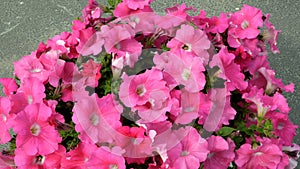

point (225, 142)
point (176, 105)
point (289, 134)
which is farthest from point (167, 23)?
point (289, 134)

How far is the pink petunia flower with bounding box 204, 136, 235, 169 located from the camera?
1238 millimetres

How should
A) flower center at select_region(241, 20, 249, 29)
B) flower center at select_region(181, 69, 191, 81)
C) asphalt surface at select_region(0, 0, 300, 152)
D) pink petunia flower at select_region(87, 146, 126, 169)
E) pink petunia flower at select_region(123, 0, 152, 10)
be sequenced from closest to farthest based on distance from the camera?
pink petunia flower at select_region(87, 146, 126, 169), flower center at select_region(181, 69, 191, 81), pink petunia flower at select_region(123, 0, 152, 10), flower center at select_region(241, 20, 249, 29), asphalt surface at select_region(0, 0, 300, 152)

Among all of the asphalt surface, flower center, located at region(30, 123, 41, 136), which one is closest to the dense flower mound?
flower center, located at region(30, 123, 41, 136)

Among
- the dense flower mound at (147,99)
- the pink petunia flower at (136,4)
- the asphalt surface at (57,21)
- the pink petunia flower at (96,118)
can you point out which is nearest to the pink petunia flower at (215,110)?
the dense flower mound at (147,99)

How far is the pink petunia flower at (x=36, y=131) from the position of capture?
1.18m

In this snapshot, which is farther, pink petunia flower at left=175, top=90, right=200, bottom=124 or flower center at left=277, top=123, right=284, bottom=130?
flower center at left=277, top=123, right=284, bottom=130

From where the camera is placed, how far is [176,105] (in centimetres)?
121

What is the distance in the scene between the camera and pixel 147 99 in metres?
1.20

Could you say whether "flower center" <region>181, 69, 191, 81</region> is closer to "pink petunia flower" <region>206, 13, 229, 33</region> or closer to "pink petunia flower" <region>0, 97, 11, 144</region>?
"pink petunia flower" <region>206, 13, 229, 33</region>

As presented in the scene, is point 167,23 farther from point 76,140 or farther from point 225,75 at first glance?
point 76,140

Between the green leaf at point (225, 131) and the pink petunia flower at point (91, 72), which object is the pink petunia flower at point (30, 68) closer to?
the pink petunia flower at point (91, 72)

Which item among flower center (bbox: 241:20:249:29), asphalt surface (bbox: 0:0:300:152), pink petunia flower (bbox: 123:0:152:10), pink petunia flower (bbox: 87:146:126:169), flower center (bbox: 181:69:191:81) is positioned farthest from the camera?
asphalt surface (bbox: 0:0:300:152)

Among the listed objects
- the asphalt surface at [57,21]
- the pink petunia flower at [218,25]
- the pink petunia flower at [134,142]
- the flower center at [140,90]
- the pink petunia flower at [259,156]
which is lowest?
the asphalt surface at [57,21]

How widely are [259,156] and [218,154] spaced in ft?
0.41
